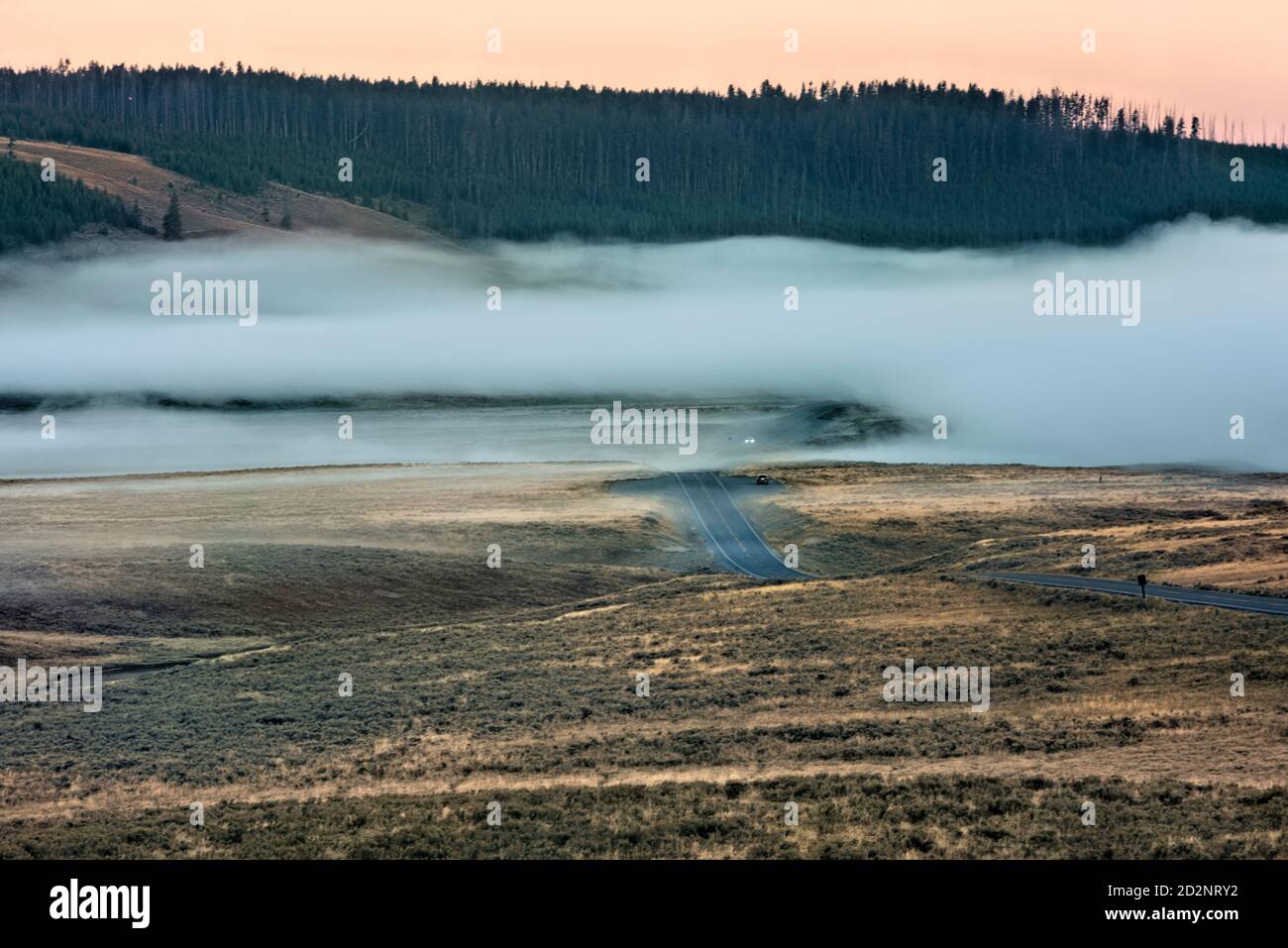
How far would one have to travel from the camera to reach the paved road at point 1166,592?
6119 centimetres

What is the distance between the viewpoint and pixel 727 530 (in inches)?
4311

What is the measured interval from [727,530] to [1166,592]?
150 feet

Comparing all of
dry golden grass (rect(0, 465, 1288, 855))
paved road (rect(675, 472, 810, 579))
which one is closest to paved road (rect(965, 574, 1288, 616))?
dry golden grass (rect(0, 465, 1288, 855))

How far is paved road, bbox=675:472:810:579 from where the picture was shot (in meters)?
94.1

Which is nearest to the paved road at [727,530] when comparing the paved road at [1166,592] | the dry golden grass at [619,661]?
the dry golden grass at [619,661]

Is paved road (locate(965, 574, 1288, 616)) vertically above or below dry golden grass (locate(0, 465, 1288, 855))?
above

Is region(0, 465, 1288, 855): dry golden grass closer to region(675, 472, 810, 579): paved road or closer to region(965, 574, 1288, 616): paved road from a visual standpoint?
region(965, 574, 1288, 616): paved road

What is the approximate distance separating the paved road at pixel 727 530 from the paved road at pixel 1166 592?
17859mm

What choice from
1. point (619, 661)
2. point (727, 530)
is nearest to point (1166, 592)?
point (619, 661)

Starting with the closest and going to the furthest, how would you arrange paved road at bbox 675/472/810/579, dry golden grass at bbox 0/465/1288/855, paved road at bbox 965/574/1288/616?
dry golden grass at bbox 0/465/1288/855, paved road at bbox 965/574/1288/616, paved road at bbox 675/472/810/579

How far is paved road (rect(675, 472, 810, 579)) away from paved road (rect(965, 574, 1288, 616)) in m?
17.9
